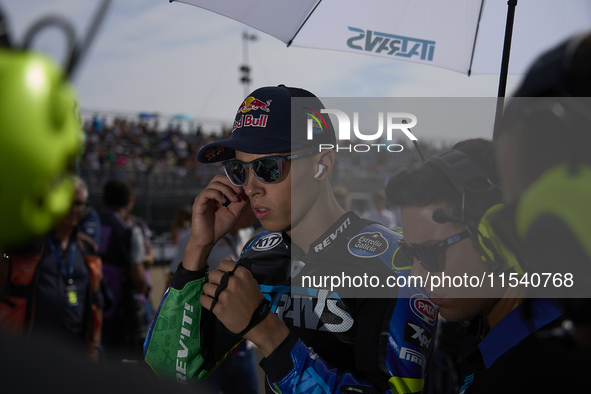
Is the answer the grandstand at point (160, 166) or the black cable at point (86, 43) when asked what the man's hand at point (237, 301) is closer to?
the black cable at point (86, 43)

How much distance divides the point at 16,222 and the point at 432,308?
4.59 feet

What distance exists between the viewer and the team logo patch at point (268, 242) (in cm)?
207

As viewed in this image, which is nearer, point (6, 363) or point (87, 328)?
point (6, 363)

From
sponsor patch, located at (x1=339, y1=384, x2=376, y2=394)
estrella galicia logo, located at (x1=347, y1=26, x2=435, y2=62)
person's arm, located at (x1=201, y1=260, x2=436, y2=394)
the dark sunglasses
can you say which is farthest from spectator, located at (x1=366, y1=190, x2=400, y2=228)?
sponsor patch, located at (x1=339, y1=384, x2=376, y2=394)

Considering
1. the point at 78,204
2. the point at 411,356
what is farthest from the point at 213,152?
the point at 78,204

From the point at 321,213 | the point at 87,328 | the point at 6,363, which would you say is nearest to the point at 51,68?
the point at 6,363

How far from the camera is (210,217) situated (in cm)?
187

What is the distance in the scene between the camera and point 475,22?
2354mm

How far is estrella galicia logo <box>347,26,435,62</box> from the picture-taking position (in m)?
2.37

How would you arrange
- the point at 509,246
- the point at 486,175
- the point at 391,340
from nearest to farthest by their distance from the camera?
the point at 509,246, the point at 391,340, the point at 486,175

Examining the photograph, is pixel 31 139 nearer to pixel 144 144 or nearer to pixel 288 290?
Answer: pixel 288 290

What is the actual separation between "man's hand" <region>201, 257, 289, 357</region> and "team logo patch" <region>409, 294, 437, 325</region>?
0.48 meters

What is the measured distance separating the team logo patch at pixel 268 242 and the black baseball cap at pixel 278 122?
54 cm

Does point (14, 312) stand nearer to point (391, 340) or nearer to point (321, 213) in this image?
point (321, 213)
